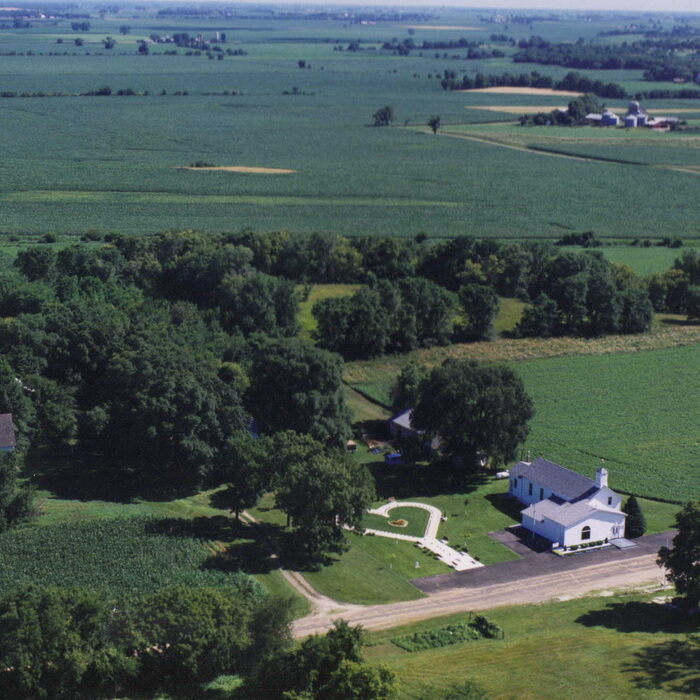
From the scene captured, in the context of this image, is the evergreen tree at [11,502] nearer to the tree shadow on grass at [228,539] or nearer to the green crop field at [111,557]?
the green crop field at [111,557]

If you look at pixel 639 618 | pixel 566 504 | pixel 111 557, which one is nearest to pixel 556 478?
pixel 566 504

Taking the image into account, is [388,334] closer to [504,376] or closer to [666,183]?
[504,376]

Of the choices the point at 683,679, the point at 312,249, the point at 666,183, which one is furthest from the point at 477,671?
the point at 666,183

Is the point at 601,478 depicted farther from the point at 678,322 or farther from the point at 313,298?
the point at 313,298

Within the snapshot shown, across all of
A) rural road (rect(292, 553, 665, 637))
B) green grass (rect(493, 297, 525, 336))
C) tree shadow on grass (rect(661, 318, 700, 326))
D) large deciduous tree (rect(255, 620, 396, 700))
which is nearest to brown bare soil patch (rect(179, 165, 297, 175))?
green grass (rect(493, 297, 525, 336))

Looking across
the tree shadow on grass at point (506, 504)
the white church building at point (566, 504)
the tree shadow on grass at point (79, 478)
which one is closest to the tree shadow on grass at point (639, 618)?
the white church building at point (566, 504)

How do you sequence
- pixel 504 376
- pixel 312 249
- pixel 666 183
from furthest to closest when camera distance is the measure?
pixel 666 183, pixel 312 249, pixel 504 376

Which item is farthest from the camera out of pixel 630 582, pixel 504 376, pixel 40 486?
pixel 504 376
